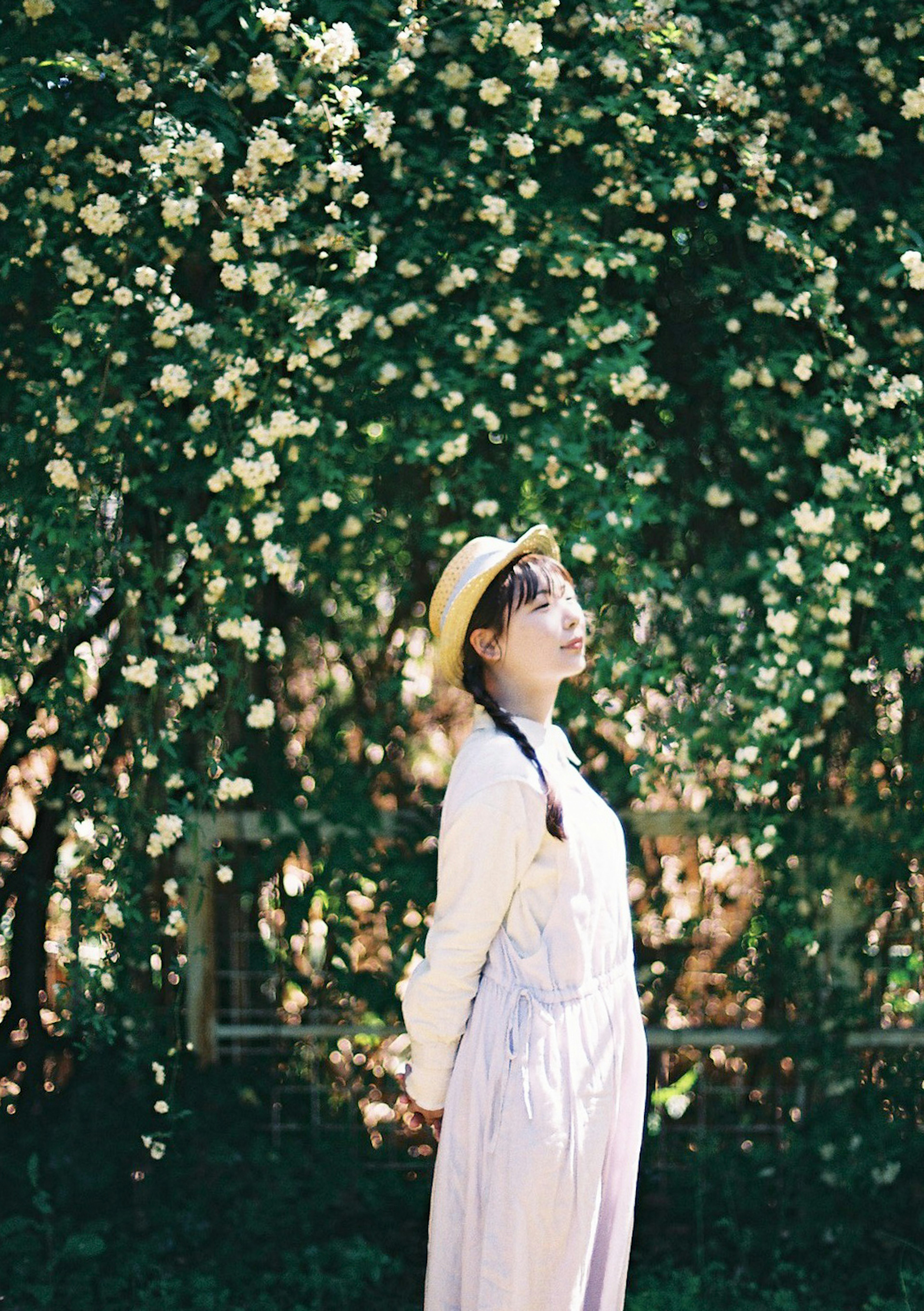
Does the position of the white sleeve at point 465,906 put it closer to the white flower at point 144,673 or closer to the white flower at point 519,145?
the white flower at point 144,673

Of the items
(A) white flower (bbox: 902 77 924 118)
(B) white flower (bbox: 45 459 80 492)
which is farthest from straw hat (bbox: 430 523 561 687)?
(A) white flower (bbox: 902 77 924 118)

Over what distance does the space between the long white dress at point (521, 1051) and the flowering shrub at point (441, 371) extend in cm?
81

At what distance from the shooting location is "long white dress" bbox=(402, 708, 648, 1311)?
6.98 feet

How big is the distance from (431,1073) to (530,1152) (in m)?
0.20

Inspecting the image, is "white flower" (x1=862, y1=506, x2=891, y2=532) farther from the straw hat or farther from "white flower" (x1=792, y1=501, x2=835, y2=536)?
the straw hat

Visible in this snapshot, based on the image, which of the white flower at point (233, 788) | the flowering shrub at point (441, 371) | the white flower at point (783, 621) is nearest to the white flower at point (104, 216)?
the flowering shrub at point (441, 371)

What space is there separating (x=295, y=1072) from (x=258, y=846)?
21.4 inches

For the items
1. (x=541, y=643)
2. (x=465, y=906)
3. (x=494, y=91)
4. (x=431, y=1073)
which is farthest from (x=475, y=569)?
(x=494, y=91)

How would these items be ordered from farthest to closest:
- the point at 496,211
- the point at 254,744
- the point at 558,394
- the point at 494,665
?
the point at 254,744, the point at 558,394, the point at 496,211, the point at 494,665

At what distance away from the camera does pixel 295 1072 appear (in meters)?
3.41

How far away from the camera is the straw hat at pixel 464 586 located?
2297 millimetres

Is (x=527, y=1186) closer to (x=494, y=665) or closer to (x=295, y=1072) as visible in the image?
(x=494, y=665)

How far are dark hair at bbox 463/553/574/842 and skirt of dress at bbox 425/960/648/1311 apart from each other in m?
0.39

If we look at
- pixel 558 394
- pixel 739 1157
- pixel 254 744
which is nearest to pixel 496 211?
pixel 558 394
